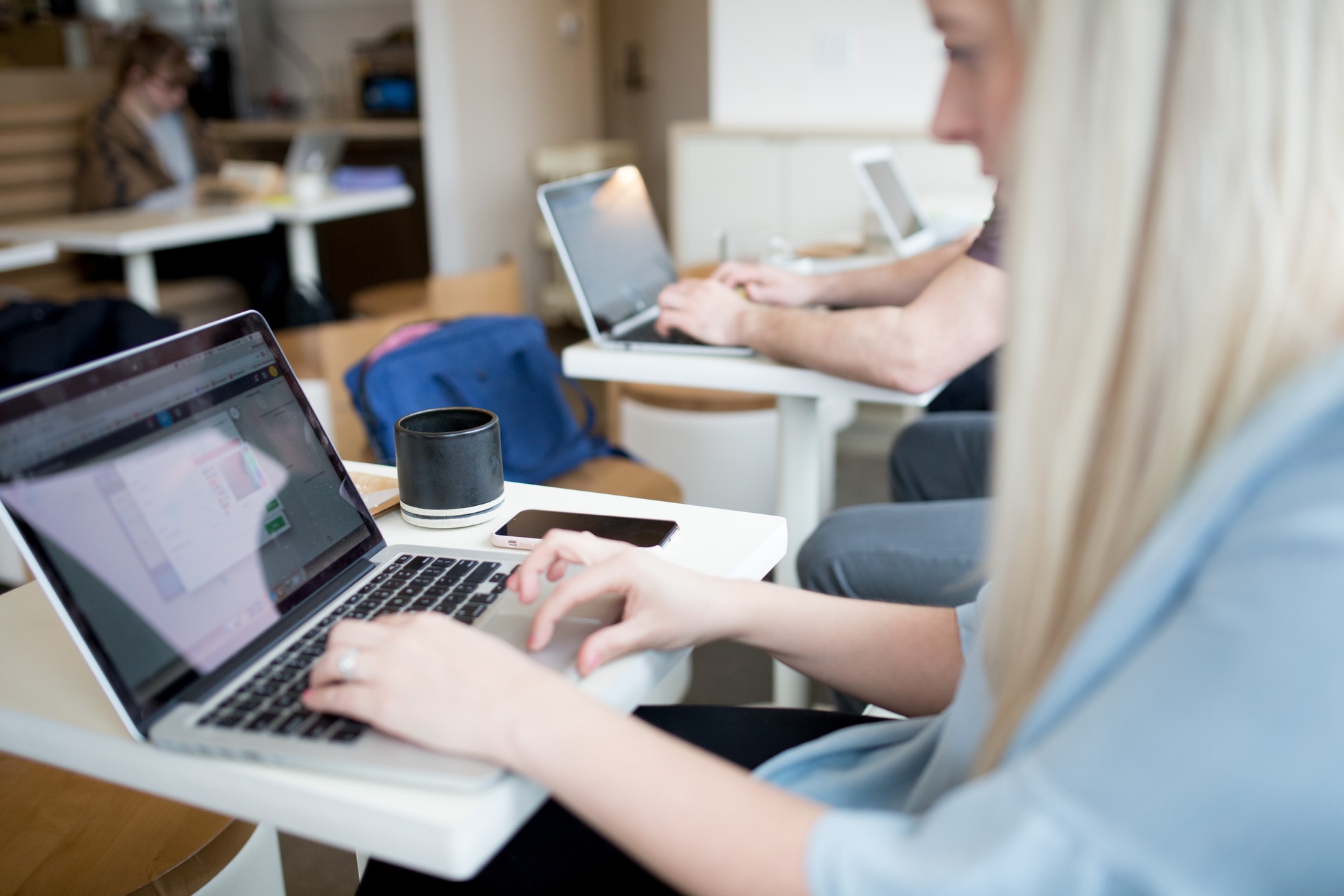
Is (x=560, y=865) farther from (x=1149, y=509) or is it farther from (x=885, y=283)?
(x=885, y=283)

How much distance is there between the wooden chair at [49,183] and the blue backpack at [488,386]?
2936 millimetres

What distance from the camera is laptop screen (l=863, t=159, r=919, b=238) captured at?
2453 mm

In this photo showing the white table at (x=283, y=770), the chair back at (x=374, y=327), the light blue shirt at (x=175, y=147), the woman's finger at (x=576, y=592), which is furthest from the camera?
the light blue shirt at (x=175, y=147)

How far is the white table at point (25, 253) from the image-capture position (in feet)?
10.3

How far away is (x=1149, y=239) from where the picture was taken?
503 millimetres

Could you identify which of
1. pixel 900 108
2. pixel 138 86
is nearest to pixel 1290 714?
pixel 900 108

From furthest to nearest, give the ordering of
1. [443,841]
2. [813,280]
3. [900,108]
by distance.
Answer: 1. [900,108]
2. [813,280]
3. [443,841]

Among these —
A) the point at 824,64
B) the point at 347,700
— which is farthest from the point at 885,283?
the point at 824,64

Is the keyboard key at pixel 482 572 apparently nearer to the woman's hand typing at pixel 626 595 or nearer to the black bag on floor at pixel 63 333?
the woman's hand typing at pixel 626 595

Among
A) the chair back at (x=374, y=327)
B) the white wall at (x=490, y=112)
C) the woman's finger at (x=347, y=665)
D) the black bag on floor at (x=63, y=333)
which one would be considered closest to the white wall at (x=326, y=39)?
the white wall at (x=490, y=112)

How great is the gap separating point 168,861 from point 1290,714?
34.0 inches

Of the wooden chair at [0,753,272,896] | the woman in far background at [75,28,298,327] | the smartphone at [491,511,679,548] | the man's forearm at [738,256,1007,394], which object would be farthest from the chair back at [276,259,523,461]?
the woman in far background at [75,28,298,327]

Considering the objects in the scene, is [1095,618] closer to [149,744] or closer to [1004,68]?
[1004,68]

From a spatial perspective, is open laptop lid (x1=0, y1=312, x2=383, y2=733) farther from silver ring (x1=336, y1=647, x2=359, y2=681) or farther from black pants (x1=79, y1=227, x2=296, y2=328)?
black pants (x1=79, y1=227, x2=296, y2=328)
